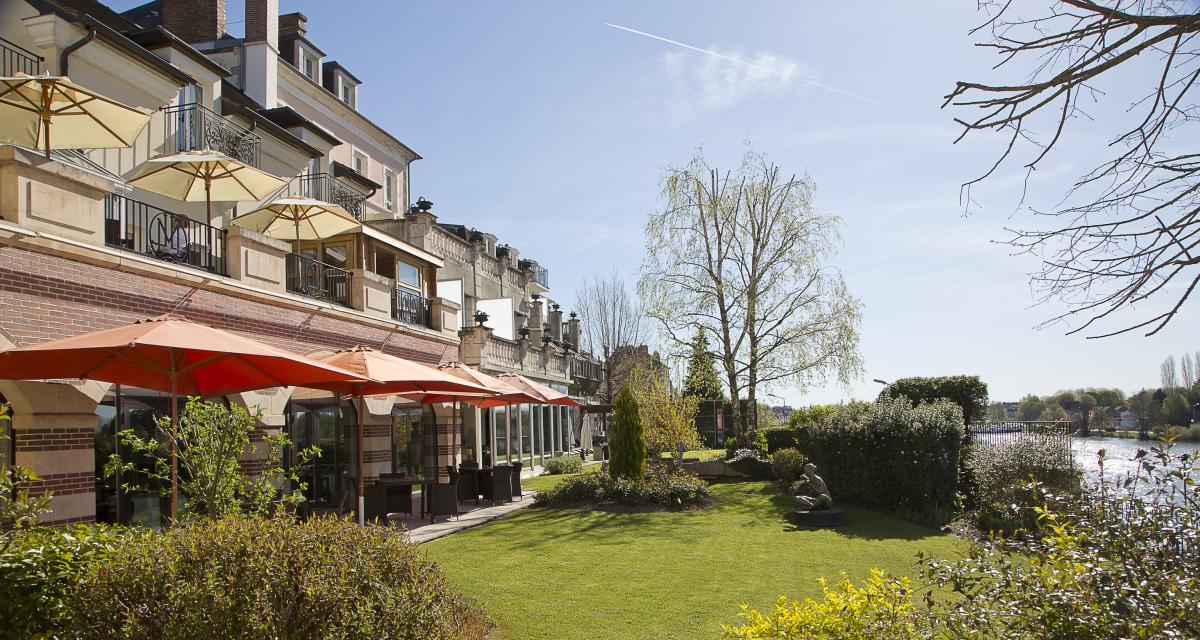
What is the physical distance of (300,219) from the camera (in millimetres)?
15703

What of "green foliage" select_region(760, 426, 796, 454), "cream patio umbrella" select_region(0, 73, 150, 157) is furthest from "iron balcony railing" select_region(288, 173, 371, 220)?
"green foliage" select_region(760, 426, 796, 454)

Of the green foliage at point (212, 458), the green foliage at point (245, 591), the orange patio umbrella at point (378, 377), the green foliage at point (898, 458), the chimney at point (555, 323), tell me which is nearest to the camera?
the green foliage at point (245, 591)


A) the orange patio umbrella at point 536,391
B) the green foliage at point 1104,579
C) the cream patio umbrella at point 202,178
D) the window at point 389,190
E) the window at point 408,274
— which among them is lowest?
the green foliage at point 1104,579

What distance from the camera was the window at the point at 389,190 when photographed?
26.5 metres

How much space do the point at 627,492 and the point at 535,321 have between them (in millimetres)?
19284

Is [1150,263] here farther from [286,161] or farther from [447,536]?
[286,161]

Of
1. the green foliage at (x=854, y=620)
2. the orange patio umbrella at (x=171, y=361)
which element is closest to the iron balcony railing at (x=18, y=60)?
the orange patio umbrella at (x=171, y=361)

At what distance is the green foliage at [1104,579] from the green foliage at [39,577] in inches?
200

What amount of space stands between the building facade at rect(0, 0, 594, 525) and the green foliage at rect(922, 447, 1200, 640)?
9.69 metres

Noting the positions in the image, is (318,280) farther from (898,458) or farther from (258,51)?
(898,458)

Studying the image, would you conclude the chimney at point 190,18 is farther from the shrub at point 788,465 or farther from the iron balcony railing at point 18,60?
the shrub at point 788,465

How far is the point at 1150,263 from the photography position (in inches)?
135

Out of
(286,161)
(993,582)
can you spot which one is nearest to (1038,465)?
(993,582)

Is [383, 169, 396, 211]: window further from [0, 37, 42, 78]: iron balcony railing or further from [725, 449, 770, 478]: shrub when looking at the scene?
[0, 37, 42, 78]: iron balcony railing
